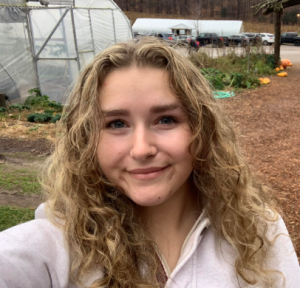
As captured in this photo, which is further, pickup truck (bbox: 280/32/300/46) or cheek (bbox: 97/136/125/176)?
pickup truck (bbox: 280/32/300/46)

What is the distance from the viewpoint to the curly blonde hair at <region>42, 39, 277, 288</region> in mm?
Answer: 1104

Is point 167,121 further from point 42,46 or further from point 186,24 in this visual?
point 186,24

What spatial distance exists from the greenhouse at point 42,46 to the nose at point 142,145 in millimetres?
8155

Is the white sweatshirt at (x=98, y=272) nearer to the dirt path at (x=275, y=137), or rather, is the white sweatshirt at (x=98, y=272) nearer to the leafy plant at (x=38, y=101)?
the dirt path at (x=275, y=137)

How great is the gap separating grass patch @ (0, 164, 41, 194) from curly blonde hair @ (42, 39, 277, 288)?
259 centimetres

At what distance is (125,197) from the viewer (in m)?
1.23

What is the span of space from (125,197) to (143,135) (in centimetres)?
28

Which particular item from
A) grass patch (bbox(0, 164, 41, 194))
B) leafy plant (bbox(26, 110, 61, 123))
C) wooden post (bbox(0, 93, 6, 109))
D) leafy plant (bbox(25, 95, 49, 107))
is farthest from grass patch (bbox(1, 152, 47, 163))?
wooden post (bbox(0, 93, 6, 109))

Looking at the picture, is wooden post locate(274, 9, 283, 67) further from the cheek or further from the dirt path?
the cheek

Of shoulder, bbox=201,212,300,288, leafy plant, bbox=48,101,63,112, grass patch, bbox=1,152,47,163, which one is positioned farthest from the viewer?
leafy plant, bbox=48,101,63,112

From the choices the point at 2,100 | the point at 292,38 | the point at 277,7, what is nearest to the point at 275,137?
the point at 2,100

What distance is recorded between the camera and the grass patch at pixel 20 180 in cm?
375

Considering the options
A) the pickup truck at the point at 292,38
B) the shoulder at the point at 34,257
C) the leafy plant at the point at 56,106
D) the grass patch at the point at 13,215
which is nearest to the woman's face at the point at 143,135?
the shoulder at the point at 34,257

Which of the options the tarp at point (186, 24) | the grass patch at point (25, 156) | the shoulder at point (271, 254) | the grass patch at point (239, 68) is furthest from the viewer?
the tarp at point (186, 24)
